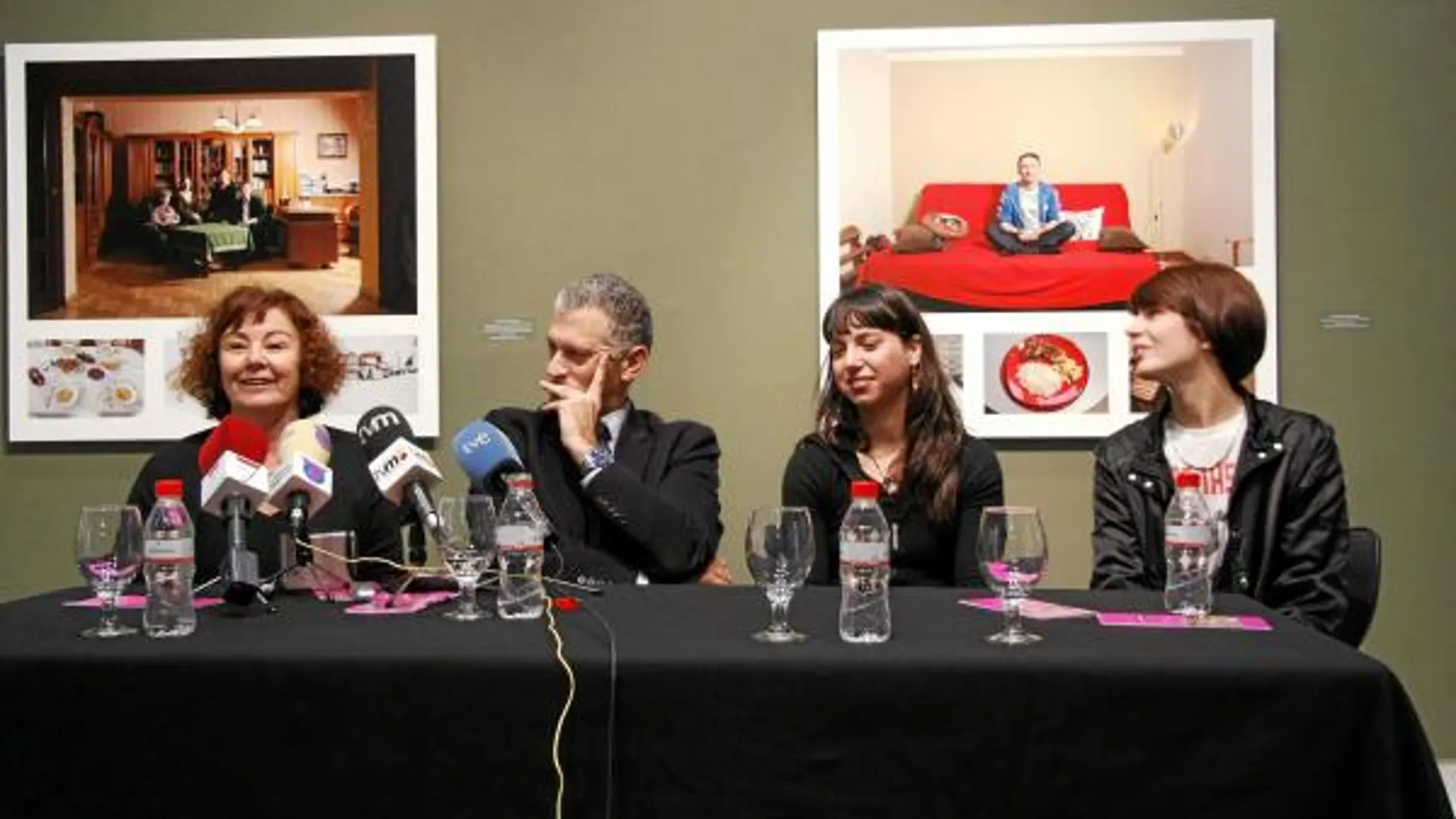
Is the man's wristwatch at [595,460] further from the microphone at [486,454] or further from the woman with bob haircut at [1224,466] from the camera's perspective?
the woman with bob haircut at [1224,466]

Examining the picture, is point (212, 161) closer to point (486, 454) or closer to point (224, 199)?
point (224, 199)

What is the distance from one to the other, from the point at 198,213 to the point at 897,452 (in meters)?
2.22

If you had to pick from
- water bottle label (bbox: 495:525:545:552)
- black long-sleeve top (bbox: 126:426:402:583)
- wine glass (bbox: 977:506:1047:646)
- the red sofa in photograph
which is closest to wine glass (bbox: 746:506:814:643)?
wine glass (bbox: 977:506:1047:646)

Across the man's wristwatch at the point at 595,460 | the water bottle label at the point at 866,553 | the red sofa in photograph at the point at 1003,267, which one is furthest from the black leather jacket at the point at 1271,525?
the red sofa in photograph at the point at 1003,267

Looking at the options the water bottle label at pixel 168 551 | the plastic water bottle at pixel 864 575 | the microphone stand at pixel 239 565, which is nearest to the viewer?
the plastic water bottle at pixel 864 575

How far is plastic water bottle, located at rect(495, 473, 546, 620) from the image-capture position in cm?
212

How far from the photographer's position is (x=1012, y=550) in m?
1.98

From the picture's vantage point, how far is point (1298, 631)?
1972mm

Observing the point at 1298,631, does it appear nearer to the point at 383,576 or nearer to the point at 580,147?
the point at 383,576

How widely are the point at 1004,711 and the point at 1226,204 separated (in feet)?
8.18

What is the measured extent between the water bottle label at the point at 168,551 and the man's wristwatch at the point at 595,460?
850 mm

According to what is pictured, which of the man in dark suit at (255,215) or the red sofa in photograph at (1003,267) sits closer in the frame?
the red sofa in photograph at (1003,267)

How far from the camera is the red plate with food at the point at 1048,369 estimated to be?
3.85m

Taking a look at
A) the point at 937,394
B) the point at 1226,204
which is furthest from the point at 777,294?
the point at 1226,204
